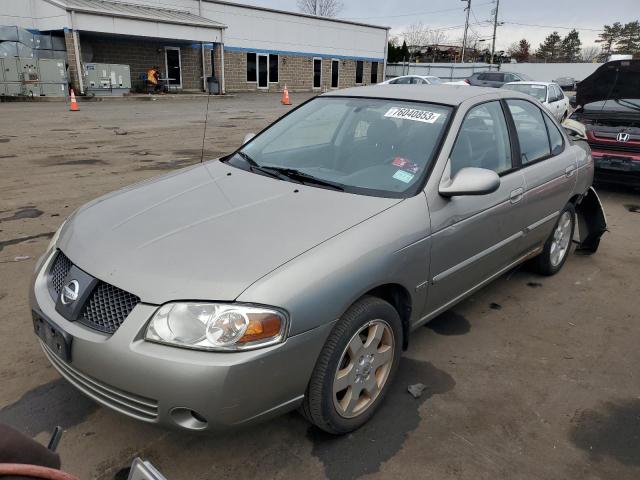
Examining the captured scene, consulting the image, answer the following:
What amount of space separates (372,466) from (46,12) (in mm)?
27339

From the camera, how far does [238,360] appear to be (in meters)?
2.00

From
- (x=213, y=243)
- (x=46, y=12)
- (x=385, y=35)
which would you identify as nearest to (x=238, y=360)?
(x=213, y=243)

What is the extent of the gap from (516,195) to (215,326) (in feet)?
8.03

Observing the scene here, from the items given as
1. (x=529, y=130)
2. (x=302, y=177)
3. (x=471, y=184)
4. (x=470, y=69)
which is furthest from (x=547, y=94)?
(x=470, y=69)

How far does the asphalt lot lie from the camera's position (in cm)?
242

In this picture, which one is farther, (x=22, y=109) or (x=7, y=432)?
(x=22, y=109)

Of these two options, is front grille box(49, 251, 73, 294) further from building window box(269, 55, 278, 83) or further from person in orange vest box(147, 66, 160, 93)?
building window box(269, 55, 278, 83)

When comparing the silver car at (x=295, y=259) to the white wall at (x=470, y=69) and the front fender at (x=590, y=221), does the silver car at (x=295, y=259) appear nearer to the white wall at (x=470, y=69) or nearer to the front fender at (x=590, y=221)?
the front fender at (x=590, y=221)

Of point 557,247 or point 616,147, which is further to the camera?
point 616,147

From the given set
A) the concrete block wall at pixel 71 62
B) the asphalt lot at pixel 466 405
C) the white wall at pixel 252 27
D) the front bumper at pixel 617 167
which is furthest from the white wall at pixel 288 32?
the asphalt lot at pixel 466 405

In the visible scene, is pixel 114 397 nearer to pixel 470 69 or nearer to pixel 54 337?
pixel 54 337

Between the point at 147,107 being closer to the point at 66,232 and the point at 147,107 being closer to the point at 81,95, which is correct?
the point at 81,95

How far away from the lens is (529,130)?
4.06 metres

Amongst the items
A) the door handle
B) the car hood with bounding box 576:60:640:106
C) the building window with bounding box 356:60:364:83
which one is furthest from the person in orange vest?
the door handle
